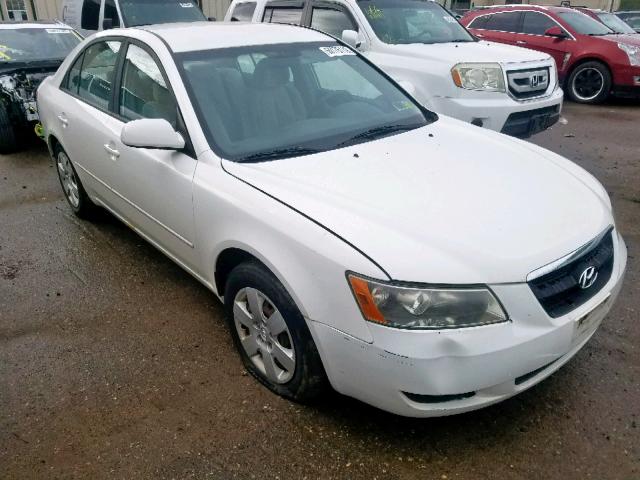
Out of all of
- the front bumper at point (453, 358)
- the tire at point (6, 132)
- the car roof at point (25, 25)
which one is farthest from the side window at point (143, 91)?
the car roof at point (25, 25)

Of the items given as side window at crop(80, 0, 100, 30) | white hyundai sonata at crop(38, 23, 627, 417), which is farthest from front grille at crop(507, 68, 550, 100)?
side window at crop(80, 0, 100, 30)

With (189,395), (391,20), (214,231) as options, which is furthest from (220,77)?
(391,20)

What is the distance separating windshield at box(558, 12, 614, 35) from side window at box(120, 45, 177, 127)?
869 centimetres

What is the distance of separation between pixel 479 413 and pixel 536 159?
1.39m

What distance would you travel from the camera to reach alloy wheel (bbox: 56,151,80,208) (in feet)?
14.5

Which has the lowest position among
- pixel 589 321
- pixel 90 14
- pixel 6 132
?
pixel 6 132

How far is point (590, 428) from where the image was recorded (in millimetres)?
2365

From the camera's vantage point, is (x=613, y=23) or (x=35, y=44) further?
(x=613, y=23)

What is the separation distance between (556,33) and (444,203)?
8694 millimetres

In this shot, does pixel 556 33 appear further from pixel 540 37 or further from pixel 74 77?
pixel 74 77

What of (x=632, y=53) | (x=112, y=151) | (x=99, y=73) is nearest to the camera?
(x=112, y=151)

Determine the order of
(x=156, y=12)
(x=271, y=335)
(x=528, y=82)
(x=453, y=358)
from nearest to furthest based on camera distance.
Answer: (x=453, y=358) → (x=271, y=335) → (x=528, y=82) → (x=156, y=12)

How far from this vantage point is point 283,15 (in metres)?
6.83

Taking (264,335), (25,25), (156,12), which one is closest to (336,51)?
(264,335)
